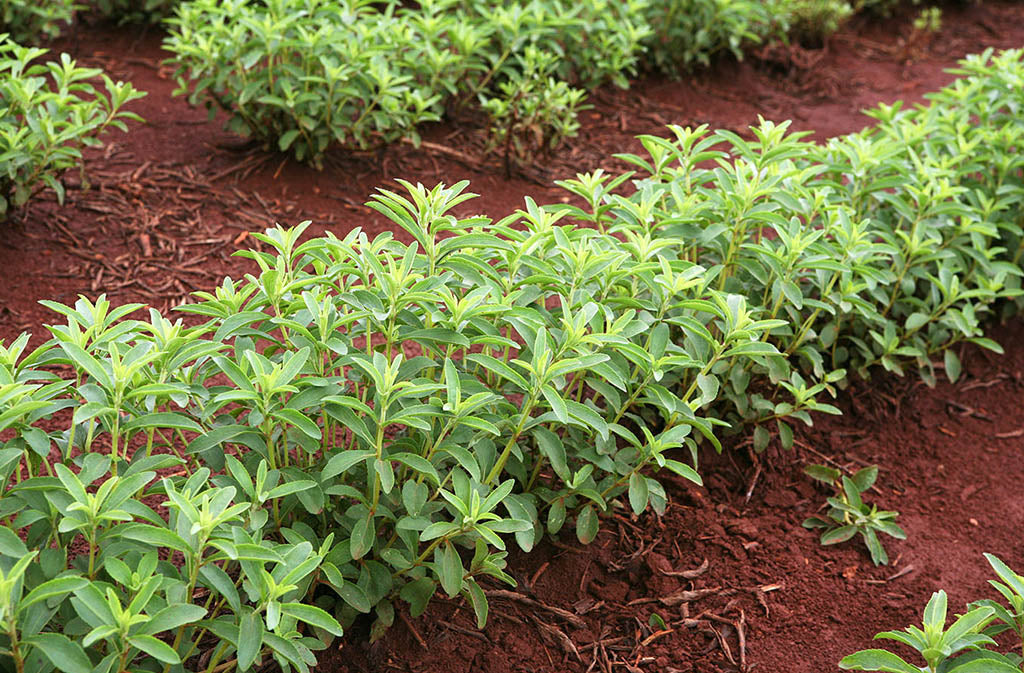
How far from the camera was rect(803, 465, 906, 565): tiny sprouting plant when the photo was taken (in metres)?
3.26

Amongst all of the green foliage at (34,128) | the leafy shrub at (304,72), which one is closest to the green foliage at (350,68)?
the leafy shrub at (304,72)

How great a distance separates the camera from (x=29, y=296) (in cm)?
384

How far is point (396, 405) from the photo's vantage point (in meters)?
2.65

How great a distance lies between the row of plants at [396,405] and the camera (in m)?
2.12

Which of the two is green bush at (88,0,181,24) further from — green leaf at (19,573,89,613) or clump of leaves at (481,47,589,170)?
green leaf at (19,573,89,613)

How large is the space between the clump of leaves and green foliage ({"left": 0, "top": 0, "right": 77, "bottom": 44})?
242cm

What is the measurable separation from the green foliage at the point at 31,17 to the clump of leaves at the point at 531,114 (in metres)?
2.42

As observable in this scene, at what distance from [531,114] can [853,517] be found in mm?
2623

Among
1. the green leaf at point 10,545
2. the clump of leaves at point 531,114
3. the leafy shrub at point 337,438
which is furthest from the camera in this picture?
the clump of leaves at point 531,114

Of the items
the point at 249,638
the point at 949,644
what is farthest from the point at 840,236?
the point at 249,638

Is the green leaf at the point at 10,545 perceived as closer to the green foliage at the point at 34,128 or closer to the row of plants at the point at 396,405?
the row of plants at the point at 396,405

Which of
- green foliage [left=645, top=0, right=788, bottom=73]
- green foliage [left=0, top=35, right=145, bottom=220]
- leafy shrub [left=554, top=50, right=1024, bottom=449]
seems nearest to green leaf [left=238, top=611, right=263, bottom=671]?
leafy shrub [left=554, top=50, right=1024, bottom=449]

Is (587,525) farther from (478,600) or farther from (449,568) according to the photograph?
(449,568)

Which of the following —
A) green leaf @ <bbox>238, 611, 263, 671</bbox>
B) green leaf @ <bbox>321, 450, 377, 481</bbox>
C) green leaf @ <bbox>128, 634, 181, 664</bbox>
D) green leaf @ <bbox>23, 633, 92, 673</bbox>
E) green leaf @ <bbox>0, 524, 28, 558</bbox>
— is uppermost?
green leaf @ <bbox>0, 524, 28, 558</bbox>
